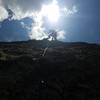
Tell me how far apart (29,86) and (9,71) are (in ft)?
22.4

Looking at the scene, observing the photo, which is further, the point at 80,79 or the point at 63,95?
Answer: the point at 80,79

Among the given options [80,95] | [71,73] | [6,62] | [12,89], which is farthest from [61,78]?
[6,62]

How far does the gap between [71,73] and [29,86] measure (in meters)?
9.68

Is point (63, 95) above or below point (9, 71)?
below

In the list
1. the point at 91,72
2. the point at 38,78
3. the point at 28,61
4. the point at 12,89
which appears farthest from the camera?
the point at 28,61

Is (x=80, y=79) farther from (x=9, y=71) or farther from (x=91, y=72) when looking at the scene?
(x=9, y=71)

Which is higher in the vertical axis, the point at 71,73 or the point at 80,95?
the point at 71,73

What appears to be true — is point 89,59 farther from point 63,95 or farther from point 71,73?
point 63,95

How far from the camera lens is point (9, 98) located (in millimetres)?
34906

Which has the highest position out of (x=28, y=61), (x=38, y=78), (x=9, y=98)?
(x=28, y=61)

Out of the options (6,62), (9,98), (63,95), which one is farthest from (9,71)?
(63,95)

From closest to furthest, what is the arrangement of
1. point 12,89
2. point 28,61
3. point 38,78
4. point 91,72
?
1. point 12,89
2. point 38,78
3. point 91,72
4. point 28,61

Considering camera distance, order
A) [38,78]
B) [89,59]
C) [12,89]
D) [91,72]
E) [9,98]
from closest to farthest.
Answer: [9,98]
[12,89]
[38,78]
[91,72]
[89,59]

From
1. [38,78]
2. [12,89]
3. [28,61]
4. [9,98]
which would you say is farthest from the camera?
[28,61]
